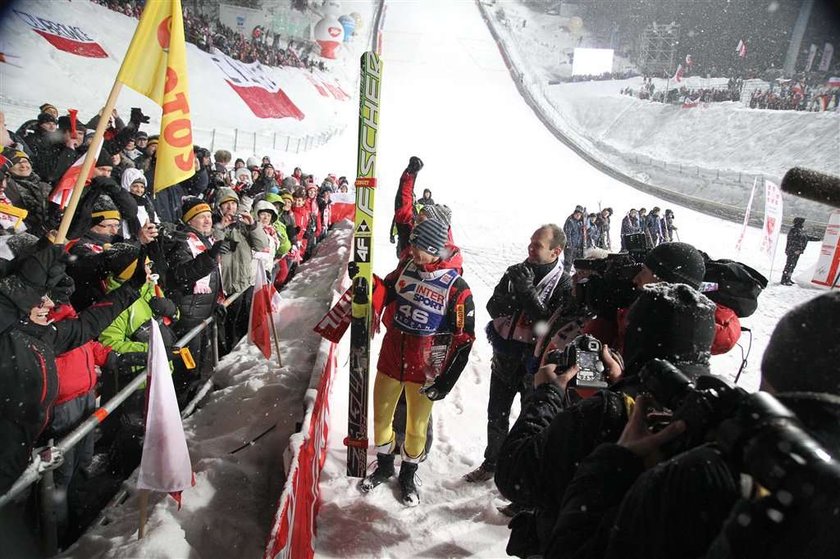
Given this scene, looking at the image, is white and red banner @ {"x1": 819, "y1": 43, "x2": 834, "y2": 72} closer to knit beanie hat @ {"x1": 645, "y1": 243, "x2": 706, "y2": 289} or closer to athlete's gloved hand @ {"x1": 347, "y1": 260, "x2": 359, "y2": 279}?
knit beanie hat @ {"x1": 645, "y1": 243, "x2": 706, "y2": 289}

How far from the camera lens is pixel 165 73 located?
273cm

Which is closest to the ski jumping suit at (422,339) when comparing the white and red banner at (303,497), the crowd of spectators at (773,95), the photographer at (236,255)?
the white and red banner at (303,497)

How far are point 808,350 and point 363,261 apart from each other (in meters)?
2.71

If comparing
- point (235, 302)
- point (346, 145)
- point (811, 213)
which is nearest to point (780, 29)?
point (811, 213)

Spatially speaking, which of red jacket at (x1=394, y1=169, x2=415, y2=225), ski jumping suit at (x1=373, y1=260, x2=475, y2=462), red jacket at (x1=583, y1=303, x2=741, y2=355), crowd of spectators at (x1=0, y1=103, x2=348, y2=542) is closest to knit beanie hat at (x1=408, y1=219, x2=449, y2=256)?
ski jumping suit at (x1=373, y1=260, x2=475, y2=462)

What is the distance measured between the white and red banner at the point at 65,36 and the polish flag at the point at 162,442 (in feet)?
67.6

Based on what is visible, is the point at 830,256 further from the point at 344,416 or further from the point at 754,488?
the point at 754,488

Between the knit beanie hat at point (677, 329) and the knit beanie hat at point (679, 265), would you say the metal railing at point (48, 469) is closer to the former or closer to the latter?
the knit beanie hat at point (677, 329)

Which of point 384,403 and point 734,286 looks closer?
point 734,286

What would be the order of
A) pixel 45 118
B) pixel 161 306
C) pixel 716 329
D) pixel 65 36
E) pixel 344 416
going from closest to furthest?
1. pixel 716 329
2. pixel 161 306
3. pixel 344 416
4. pixel 45 118
5. pixel 65 36

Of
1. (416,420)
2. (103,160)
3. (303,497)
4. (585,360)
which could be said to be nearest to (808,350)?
(585,360)

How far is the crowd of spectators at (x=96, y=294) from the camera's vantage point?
2.28m

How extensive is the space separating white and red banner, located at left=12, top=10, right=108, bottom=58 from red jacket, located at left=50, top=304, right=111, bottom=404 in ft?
65.6

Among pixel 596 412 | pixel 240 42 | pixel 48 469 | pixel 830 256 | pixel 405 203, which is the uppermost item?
pixel 240 42
